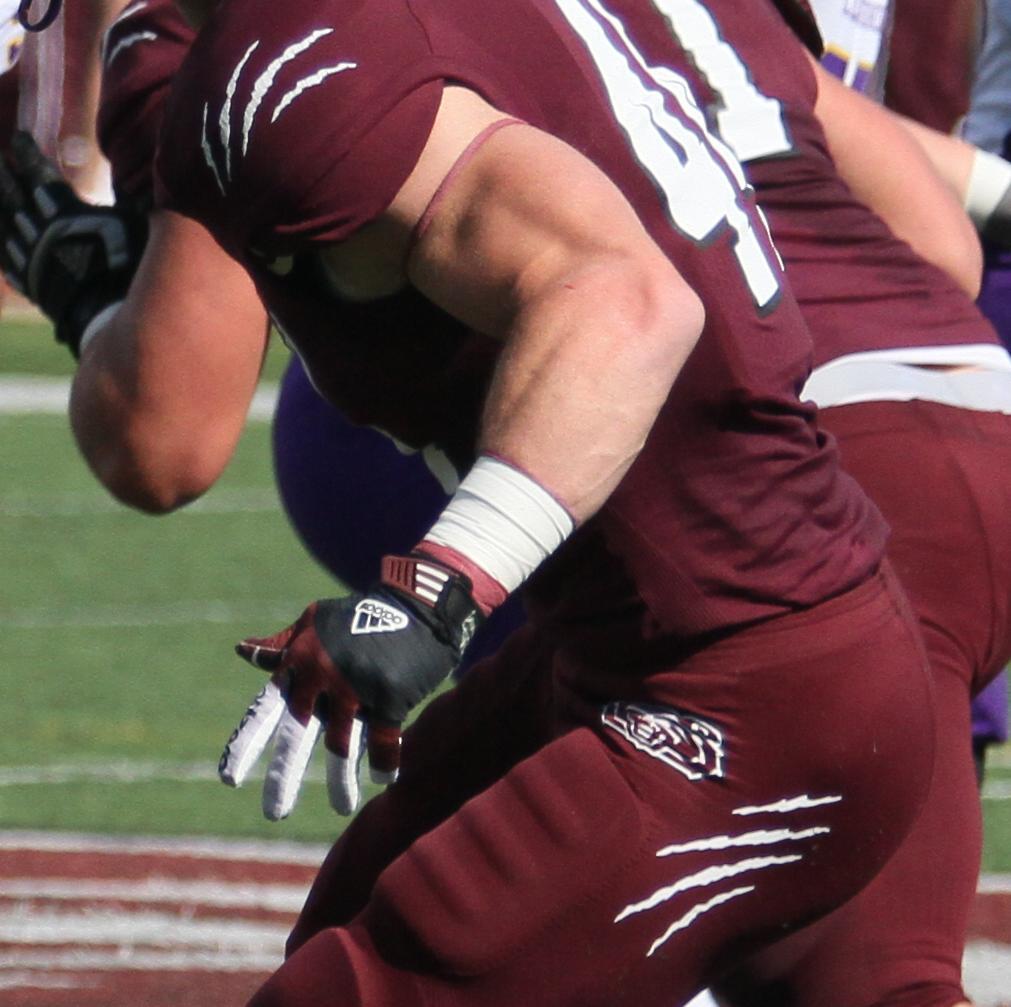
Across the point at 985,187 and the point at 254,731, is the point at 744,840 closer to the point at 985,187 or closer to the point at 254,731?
the point at 254,731

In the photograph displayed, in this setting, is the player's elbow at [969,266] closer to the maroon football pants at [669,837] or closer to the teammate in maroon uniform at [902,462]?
the teammate in maroon uniform at [902,462]

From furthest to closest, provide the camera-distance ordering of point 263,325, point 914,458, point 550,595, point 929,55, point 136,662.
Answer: point 136,662
point 929,55
point 263,325
point 914,458
point 550,595

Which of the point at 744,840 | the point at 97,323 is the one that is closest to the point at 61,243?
the point at 97,323

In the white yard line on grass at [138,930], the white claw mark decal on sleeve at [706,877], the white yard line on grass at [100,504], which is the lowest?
the white yard line on grass at [100,504]

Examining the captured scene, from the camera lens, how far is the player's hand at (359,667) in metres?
1.93

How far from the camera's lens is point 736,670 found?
2.20 m

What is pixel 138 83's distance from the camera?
9.99ft

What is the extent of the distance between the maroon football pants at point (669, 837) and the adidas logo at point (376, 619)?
315 mm

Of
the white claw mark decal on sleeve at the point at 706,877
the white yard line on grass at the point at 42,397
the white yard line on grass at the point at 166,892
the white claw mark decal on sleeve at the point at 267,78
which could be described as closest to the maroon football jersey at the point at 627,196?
the white claw mark decal on sleeve at the point at 267,78

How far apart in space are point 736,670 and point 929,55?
3288 millimetres

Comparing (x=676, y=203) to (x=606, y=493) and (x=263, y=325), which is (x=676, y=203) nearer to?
(x=606, y=493)

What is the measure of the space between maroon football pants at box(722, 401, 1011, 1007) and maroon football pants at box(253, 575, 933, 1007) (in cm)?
17

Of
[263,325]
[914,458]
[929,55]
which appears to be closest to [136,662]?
[929,55]

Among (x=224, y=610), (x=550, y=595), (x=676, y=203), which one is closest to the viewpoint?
(x=676, y=203)
